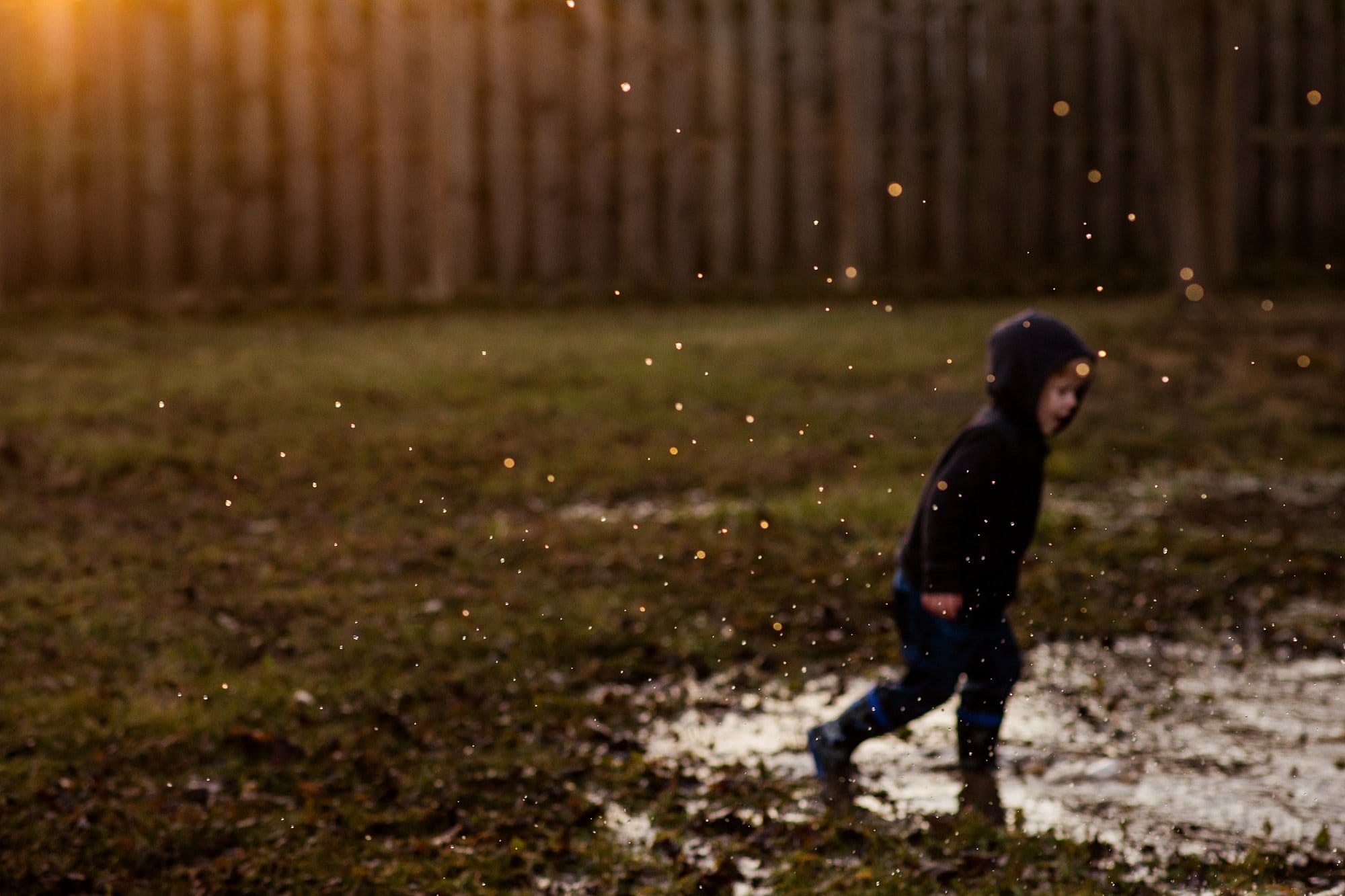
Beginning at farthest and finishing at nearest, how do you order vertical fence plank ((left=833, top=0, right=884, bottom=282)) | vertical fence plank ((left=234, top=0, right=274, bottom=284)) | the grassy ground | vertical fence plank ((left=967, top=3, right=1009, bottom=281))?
vertical fence plank ((left=967, top=3, right=1009, bottom=281)) → vertical fence plank ((left=833, top=0, right=884, bottom=282)) → vertical fence plank ((left=234, top=0, right=274, bottom=284)) → the grassy ground

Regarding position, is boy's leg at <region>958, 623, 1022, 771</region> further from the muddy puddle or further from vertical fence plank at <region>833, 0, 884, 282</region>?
vertical fence plank at <region>833, 0, 884, 282</region>

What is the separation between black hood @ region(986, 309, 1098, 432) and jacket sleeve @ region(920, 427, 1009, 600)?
104 millimetres

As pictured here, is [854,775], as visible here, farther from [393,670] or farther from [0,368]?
[0,368]

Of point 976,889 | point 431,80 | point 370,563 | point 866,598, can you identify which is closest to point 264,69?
point 431,80

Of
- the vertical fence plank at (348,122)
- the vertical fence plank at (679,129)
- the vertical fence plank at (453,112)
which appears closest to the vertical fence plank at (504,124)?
the vertical fence plank at (453,112)

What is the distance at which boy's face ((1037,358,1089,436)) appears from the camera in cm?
419

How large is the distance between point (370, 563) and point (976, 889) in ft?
10.5

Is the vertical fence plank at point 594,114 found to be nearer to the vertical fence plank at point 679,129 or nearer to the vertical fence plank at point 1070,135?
the vertical fence plank at point 679,129

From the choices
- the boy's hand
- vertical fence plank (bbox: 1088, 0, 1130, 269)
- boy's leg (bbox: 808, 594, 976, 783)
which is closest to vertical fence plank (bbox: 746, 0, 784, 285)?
vertical fence plank (bbox: 1088, 0, 1130, 269)

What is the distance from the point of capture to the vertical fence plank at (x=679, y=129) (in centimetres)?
1211

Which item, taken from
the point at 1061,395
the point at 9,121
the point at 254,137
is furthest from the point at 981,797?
the point at 9,121

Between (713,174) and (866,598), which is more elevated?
(713,174)

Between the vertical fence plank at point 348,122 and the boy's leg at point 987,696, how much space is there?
843 cm

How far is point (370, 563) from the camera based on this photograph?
625 centimetres
